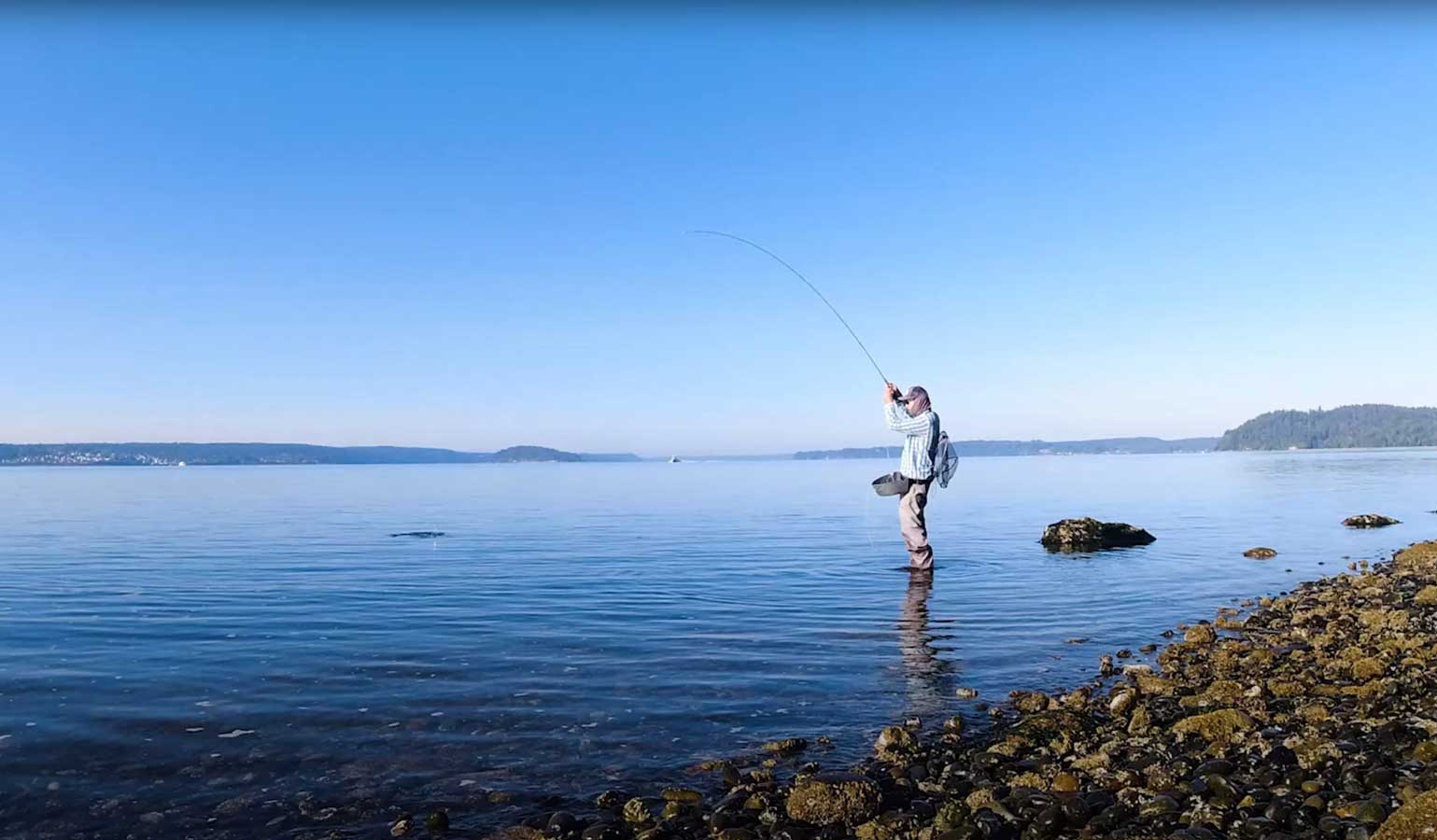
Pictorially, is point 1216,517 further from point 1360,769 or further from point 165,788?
point 165,788

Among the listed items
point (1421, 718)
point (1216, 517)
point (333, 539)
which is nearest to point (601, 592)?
point (1421, 718)

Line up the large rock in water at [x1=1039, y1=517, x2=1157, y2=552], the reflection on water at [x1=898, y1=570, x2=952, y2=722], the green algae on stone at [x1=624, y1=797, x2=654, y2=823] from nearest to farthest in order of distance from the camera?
1. the green algae on stone at [x1=624, y1=797, x2=654, y2=823]
2. the reflection on water at [x1=898, y1=570, x2=952, y2=722]
3. the large rock in water at [x1=1039, y1=517, x2=1157, y2=552]

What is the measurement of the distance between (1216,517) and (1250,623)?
2905 centimetres

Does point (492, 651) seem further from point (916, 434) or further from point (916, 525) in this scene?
point (916, 525)

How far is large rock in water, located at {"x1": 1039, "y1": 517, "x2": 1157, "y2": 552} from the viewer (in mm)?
28547

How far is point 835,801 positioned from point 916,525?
15.6m

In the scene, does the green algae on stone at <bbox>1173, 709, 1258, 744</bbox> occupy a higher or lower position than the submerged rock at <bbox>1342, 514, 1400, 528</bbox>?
higher

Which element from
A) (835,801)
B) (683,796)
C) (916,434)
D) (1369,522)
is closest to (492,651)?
(683,796)

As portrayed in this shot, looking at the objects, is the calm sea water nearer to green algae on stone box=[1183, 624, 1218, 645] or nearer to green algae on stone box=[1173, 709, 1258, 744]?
green algae on stone box=[1183, 624, 1218, 645]

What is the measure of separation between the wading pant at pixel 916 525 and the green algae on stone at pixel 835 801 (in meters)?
14.5

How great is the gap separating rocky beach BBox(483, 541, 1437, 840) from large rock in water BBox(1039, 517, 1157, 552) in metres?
17.1

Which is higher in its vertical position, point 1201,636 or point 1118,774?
point 1118,774

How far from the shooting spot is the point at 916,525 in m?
22.5

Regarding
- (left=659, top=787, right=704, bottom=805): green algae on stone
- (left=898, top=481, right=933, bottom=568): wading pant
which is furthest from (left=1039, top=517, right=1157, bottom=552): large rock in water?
(left=659, top=787, right=704, bottom=805): green algae on stone
